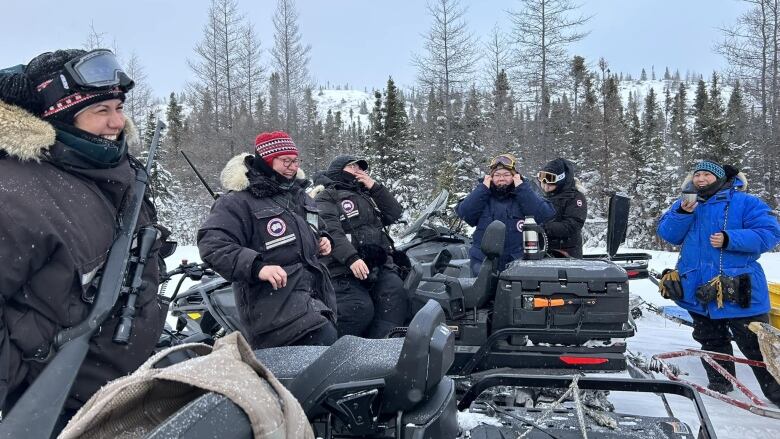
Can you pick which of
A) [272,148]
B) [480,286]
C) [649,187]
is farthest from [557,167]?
[649,187]

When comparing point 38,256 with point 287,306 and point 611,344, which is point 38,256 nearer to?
point 287,306

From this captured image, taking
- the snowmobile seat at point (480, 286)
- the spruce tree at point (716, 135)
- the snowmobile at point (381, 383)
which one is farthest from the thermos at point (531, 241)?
the spruce tree at point (716, 135)

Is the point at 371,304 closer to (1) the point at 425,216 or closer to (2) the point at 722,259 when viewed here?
(1) the point at 425,216

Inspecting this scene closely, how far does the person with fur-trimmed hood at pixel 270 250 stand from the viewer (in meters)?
2.79

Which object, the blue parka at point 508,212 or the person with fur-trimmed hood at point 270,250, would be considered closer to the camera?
the person with fur-trimmed hood at point 270,250

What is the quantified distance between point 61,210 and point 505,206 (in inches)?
141

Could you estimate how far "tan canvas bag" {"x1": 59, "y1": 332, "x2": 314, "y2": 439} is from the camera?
2.90 ft

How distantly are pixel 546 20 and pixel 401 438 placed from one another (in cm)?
2462

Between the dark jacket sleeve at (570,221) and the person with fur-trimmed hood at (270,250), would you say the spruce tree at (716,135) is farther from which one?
the person with fur-trimmed hood at (270,250)

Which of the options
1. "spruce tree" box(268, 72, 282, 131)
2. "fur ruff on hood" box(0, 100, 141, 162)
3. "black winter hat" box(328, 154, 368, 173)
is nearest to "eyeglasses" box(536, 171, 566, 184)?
"black winter hat" box(328, 154, 368, 173)

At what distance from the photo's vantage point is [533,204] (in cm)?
449

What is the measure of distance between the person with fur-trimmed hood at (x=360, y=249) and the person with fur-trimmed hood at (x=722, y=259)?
232 cm

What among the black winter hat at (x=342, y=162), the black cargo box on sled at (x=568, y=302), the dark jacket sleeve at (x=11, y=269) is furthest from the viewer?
the black winter hat at (x=342, y=162)

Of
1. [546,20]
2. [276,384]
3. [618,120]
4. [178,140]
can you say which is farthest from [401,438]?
[178,140]
